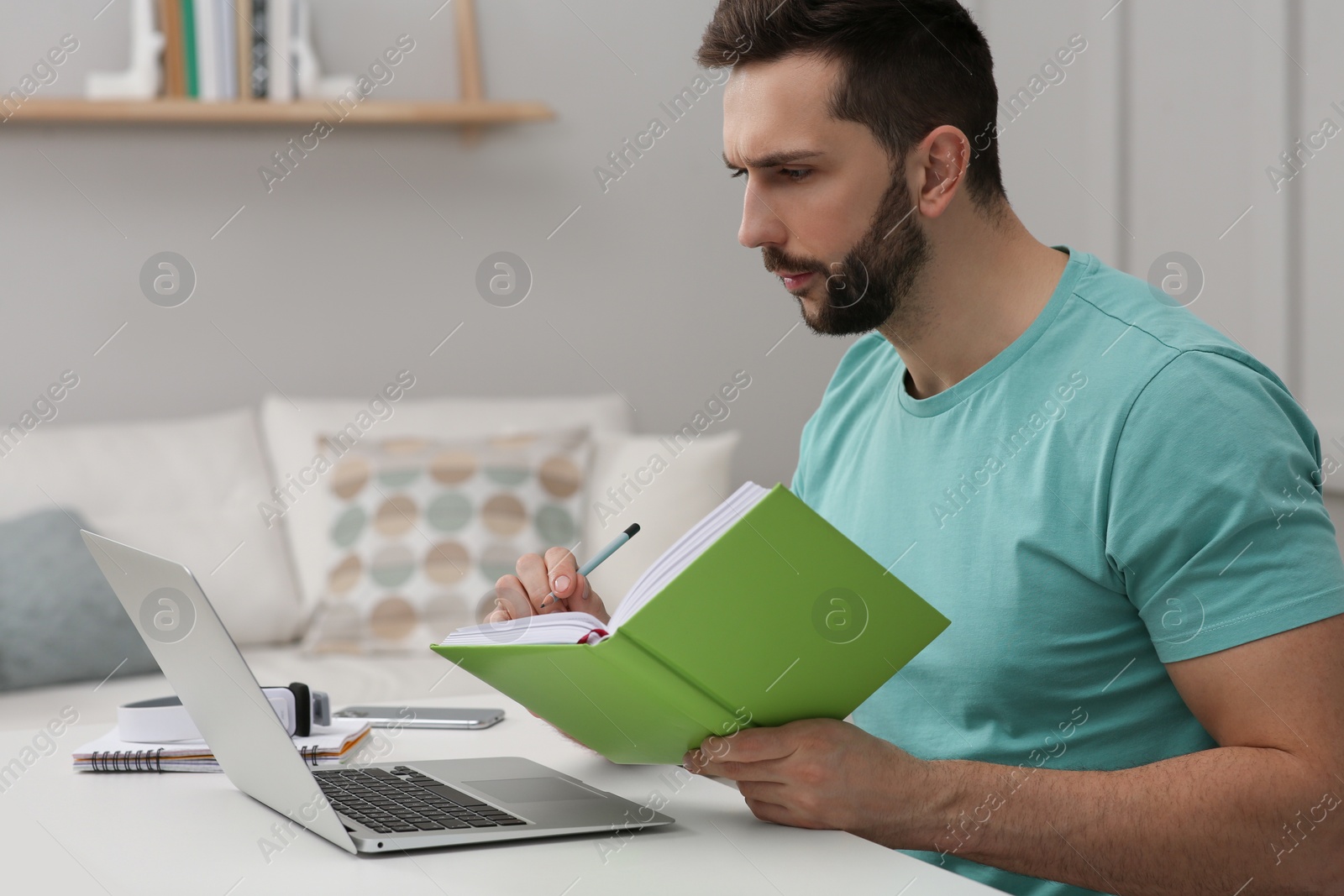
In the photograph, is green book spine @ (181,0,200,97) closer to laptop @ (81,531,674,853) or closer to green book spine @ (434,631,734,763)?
laptop @ (81,531,674,853)

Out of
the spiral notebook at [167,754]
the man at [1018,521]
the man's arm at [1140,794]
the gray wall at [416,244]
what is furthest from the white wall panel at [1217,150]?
the spiral notebook at [167,754]

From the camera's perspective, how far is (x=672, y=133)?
9.98ft

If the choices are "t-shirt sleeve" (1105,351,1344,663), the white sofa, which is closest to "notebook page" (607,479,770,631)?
"t-shirt sleeve" (1105,351,1344,663)

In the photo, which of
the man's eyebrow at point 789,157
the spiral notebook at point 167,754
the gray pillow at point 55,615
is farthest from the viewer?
the gray pillow at point 55,615

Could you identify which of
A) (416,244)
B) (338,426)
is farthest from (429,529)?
(416,244)

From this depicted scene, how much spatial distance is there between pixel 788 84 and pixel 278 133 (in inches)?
75.4

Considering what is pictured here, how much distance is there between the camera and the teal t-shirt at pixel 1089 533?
0.89 meters

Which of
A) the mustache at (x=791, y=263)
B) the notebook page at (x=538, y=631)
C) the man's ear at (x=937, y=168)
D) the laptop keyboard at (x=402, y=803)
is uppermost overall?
the man's ear at (x=937, y=168)

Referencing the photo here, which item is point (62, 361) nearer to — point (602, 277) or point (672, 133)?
point (602, 277)

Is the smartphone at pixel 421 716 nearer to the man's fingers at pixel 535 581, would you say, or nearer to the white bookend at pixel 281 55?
the man's fingers at pixel 535 581

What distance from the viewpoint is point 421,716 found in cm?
118

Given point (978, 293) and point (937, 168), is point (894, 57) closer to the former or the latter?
point (937, 168)

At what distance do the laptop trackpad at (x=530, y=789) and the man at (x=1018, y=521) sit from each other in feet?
0.36

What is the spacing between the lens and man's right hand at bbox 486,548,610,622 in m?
1.08
